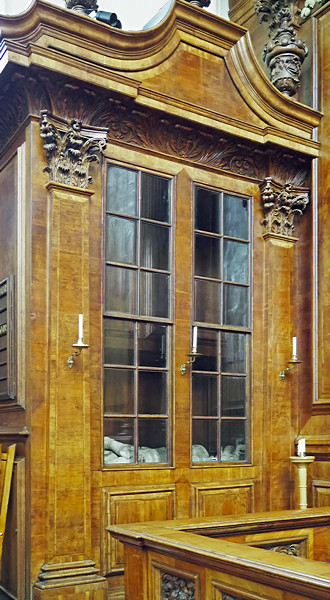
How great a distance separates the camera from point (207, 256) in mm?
6094

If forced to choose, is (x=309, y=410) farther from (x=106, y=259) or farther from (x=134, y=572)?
(x=134, y=572)

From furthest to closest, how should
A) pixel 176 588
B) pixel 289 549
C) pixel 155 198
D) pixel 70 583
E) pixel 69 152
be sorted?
pixel 155 198, pixel 69 152, pixel 70 583, pixel 289 549, pixel 176 588

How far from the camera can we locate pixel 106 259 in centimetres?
552

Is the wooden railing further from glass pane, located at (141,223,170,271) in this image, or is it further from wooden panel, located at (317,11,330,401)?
glass pane, located at (141,223,170,271)

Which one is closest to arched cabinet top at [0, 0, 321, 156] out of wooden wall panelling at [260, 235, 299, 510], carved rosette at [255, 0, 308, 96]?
carved rosette at [255, 0, 308, 96]

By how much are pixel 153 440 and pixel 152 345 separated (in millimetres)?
711

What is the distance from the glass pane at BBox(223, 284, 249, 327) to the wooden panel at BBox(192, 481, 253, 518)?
4.27 feet

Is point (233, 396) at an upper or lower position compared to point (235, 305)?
lower

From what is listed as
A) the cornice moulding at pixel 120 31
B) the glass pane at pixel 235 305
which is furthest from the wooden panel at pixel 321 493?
the cornice moulding at pixel 120 31

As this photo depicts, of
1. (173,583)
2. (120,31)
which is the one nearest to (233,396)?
(173,583)

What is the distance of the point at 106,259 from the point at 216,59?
2.01 metres

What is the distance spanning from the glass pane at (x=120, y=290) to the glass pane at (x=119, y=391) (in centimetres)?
47

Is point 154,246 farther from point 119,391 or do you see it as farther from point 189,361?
point 119,391

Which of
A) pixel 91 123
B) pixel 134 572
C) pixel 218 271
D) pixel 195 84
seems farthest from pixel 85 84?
pixel 134 572
